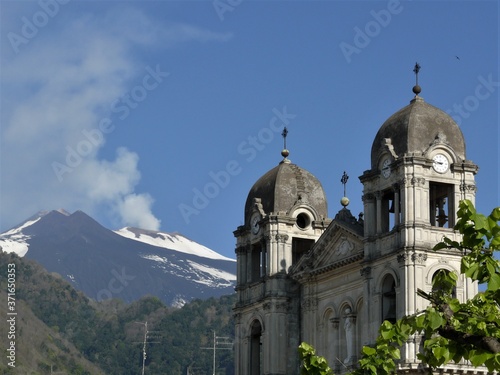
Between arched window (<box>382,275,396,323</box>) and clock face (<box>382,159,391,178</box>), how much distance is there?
3.80 metres

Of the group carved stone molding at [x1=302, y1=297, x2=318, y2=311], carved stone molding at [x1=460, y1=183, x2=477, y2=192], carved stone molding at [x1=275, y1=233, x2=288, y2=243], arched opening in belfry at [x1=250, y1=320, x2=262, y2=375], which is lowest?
arched opening in belfry at [x1=250, y1=320, x2=262, y2=375]

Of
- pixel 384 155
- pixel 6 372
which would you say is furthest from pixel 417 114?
pixel 6 372

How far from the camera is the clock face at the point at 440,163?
178 feet

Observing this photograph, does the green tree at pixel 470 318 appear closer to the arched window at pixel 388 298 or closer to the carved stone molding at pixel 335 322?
the arched window at pixel 388 298

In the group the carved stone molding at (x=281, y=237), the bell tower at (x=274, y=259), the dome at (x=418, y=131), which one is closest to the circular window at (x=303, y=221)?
the bell tower at (x=274, y=259)

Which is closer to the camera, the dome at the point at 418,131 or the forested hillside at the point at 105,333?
the dome at the point at 418,131

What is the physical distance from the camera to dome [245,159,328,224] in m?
63.6

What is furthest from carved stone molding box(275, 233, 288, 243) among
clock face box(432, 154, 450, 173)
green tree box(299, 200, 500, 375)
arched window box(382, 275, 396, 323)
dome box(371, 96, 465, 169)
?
green tree box(299, 200, 500, 375)

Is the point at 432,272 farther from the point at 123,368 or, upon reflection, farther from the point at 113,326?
the point at 113,326

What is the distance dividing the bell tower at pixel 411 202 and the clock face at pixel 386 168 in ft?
0.12

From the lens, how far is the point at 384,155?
55.6 meters

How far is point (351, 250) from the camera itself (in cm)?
5862

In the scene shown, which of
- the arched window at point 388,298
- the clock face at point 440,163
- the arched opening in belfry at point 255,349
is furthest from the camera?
the arched opening in belfry at point 255,349

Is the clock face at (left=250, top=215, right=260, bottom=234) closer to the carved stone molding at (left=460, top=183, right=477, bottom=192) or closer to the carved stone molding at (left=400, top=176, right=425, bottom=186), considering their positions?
the carved stone molding at (left=400, top=176, right=425, bottom=186)
